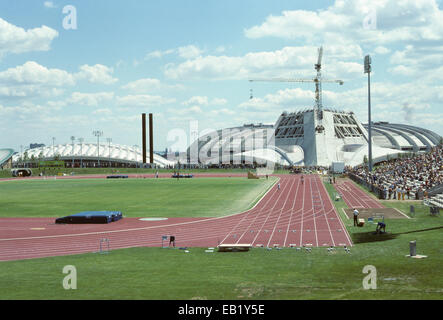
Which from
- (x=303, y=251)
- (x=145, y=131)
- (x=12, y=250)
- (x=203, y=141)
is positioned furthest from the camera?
(x=203, y=141)

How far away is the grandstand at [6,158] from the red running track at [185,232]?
126078mm

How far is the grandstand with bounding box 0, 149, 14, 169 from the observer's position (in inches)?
6136

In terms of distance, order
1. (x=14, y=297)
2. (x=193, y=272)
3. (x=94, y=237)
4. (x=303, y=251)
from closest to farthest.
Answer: (x=14, y=297) < (x=193, y=272) < (x=303, y=251) < (x=94, y=237)

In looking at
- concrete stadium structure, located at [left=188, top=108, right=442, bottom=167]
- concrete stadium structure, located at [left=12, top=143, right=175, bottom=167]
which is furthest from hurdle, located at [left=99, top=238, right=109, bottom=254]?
concrete stadium structure, located at [left=12, top=143, right=175, bottom=167]

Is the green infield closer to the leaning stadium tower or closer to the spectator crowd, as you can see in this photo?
the spectator crowd

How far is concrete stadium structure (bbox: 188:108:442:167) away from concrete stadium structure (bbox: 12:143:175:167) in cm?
2232

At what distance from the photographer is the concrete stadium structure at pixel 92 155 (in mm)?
158375

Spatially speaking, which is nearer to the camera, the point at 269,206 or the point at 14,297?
the point at 14,297

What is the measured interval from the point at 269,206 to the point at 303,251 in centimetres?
2119

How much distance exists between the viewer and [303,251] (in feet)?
80.3

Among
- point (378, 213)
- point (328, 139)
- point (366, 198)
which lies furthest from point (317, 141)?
point (378, 213)

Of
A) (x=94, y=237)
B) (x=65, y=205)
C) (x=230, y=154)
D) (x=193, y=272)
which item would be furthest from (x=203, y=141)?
(x=193, y=272)
